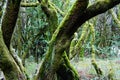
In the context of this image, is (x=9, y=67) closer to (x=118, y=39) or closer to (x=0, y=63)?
(x=0, y=63)

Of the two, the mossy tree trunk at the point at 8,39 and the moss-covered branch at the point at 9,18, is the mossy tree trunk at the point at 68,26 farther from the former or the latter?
the moss-covered branch at the point at 9,18

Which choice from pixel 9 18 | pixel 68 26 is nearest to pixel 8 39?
pixel 9 18

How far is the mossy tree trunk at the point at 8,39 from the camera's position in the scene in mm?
5866

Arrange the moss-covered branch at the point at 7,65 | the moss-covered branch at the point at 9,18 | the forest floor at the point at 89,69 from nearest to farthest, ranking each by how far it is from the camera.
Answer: the moss-covered branch at the point at 9,18 < the moss-covered branch at the point at 7,65 < the forest floor at the point at 89,69

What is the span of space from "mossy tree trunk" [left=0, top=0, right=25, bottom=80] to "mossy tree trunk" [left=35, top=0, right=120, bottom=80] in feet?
2.24

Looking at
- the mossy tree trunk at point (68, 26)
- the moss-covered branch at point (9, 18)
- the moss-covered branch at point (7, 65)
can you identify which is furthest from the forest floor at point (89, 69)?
the moss-covered branch at point (9, 18)

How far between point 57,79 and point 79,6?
315cm

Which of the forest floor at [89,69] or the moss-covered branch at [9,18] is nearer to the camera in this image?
the moss-covered branch at [9,18]

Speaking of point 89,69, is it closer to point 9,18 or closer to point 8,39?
point 8,39

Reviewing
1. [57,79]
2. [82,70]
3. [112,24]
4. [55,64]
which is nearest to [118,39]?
[112,24]

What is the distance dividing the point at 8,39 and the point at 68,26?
1278 mm

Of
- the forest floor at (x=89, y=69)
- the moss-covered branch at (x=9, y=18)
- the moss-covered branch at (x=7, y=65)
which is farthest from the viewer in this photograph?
the forest floor at (x=89, y=69)

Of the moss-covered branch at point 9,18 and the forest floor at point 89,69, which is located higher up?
the moss-covered branch at point 9,18

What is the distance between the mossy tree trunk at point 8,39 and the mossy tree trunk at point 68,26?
0.68 metres
